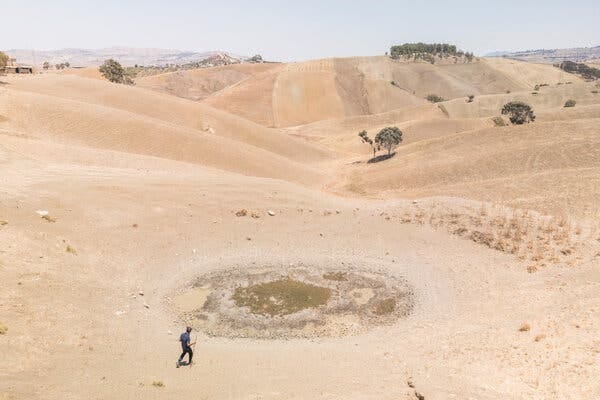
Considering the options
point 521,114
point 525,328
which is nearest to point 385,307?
point 525,328

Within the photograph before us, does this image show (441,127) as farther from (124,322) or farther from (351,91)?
(124,322)

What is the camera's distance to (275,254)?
26859 mm

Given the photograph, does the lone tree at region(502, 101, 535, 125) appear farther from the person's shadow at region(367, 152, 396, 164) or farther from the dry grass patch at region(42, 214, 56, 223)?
the dry grass patch at region(42, 214, 56, 223)

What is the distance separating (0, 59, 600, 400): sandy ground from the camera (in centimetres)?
1505

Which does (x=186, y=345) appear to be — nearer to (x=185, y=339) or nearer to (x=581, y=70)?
(x=185, y=339)

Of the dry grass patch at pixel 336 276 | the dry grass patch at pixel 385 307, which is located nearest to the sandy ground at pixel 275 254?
the dry grass patch at pixel 385 307

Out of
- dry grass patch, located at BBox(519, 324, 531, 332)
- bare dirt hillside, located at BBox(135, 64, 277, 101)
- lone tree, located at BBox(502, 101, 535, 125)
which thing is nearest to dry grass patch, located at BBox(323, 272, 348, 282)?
dry grass patch, located at BBox(519, 324, 531, 332)

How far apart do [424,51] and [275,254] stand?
603 ft

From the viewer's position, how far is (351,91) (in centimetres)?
12562

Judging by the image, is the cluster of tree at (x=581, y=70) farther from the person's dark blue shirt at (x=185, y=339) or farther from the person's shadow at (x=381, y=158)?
the person's dark blue shirt at (x=185, y=339)

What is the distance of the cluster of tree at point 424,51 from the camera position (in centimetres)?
17725

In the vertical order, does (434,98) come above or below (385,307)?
above

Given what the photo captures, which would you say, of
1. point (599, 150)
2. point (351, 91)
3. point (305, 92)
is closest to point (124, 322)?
point (599, 150)

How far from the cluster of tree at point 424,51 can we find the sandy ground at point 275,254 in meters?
139
